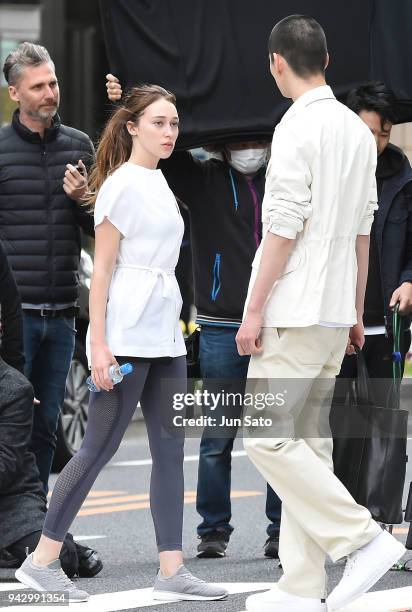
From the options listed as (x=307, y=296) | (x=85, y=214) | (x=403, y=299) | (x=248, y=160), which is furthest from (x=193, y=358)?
(x=307, y=296)

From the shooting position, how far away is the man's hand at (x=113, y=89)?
6.14m

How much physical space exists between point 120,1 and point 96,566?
90.3 inches

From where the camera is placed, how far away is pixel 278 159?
201 inches

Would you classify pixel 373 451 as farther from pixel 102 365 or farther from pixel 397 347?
pixel 102 365

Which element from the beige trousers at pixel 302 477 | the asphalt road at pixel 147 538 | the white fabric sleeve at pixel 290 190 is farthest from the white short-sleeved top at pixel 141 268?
the asphalt road at pixel 147 538

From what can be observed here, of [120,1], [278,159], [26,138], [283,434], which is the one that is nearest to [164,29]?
[120,1]

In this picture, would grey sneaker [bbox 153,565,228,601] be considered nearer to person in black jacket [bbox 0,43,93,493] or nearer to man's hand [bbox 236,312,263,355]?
man's hand [bbox 236,312,263,355]

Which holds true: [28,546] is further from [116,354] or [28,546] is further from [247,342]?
[247,342]

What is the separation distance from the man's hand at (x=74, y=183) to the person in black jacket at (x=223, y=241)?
14.1 inches

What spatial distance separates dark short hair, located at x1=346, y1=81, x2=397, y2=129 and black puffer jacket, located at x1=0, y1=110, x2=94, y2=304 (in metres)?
1.27

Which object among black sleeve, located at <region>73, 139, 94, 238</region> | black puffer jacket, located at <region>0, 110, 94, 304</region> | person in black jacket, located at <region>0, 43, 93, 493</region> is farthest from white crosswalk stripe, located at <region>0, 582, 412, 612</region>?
black sleeve, located at <region>73, 139, 94, 238</region>

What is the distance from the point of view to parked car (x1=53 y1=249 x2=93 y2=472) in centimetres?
1013

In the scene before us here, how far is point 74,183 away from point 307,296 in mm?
1710

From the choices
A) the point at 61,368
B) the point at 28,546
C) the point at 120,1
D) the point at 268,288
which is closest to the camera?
the point at 268,288
